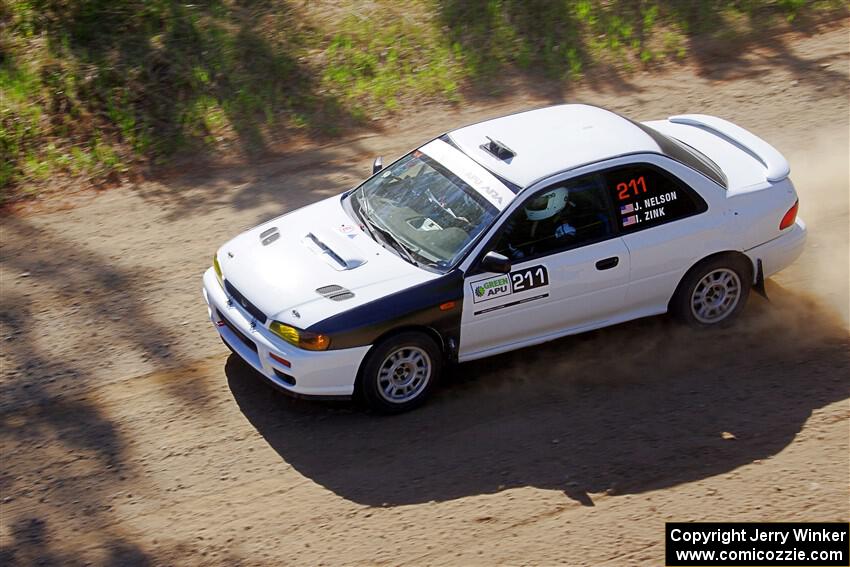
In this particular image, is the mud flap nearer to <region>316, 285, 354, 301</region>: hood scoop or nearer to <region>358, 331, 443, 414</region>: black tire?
<region>358, 331, 443, 414</region>: black tire

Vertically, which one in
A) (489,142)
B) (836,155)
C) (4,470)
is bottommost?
(836,155)

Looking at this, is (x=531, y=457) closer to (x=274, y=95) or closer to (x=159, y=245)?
(x=159, y=245)

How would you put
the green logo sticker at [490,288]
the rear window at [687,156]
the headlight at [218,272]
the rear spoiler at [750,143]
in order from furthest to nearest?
the rear spoiler at [750,143] → the rear window at [687,156] → the headlight at [218,272] → the green logo sticker at [490,288]

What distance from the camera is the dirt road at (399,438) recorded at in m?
6.62

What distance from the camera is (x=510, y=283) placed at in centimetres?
757

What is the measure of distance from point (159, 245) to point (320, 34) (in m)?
4.83

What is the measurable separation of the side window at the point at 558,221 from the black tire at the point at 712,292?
0.92 meters

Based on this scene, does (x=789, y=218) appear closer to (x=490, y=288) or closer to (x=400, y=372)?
(x=490, y=288)

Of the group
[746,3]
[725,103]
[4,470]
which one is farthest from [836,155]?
[4,470]

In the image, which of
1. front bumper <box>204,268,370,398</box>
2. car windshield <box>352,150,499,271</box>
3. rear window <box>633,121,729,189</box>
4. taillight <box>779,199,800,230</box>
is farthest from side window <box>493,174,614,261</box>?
taillight <box>779,199,800,230</box>

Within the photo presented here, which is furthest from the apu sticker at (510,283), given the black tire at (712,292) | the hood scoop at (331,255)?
the black tire at (712,292)

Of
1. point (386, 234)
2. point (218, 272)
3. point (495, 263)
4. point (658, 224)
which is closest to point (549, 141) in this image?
point (658, 224)

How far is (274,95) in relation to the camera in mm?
12984

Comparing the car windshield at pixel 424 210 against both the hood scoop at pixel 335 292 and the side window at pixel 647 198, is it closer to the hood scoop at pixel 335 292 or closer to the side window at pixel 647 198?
the hood scoop at pixel 335 292
